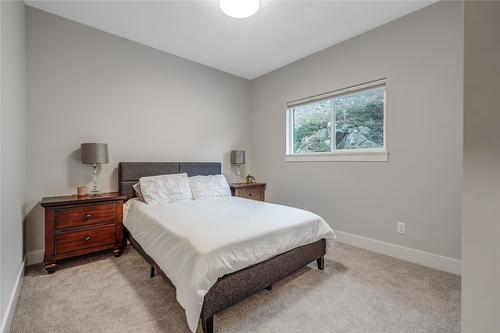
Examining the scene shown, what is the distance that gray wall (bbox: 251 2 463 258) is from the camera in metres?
2.17

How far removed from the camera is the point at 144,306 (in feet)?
5.41

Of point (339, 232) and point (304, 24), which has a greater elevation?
point (304, 24)

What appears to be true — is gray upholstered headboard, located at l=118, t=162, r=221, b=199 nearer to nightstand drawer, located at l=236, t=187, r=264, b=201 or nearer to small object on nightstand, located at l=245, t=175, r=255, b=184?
nightstand drawer, located at l=236, t=187, r=264, b=201

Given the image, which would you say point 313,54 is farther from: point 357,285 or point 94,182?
point 94,182

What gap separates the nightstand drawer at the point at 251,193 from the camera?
3697mm

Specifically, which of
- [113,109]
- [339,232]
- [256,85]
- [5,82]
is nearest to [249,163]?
[256,85]

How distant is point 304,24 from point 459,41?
1.53 meters

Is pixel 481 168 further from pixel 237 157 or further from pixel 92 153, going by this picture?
pixel 237 157

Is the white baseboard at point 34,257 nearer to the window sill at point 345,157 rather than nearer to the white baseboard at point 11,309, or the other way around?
the white baseboard at point 11,309

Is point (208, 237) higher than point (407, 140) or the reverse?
the reverse

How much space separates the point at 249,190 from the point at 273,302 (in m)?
2.23

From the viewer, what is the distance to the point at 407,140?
96.3 inches

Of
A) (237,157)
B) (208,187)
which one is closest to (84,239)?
(208,187)

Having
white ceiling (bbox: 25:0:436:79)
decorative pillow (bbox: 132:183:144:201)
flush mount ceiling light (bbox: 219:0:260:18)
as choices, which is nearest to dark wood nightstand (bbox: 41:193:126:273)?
decorative pillow (bbox: 132:183:144:201)
